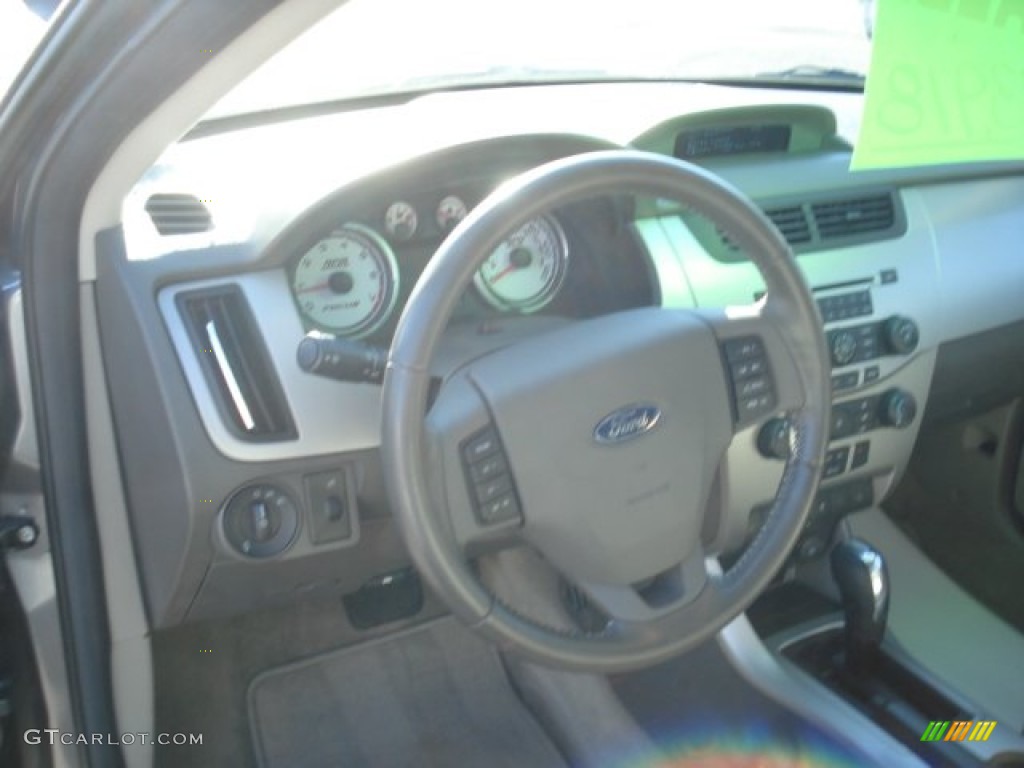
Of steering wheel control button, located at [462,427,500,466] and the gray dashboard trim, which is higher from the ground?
the gray dashboard trim

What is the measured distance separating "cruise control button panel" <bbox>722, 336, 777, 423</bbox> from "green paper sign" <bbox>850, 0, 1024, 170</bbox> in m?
0.52

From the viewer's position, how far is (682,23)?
9.43ft

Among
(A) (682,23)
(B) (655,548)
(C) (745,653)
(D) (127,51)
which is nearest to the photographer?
(D) (127,51)

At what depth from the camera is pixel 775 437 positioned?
2082mm

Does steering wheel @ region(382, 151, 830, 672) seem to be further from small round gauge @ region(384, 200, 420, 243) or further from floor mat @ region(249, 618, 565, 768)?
floor mat @ region(249, 618, 565, 768)

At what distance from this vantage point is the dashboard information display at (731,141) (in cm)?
219

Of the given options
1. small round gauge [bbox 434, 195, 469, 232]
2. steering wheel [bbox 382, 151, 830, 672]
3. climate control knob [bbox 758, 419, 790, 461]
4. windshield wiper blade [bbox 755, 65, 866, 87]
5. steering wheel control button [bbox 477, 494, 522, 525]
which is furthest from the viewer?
windshield wiper blade [bbox 755, 65, 866, 87]

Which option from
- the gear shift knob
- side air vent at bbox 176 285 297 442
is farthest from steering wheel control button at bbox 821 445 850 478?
side air vent at bbox 176 285 297 442

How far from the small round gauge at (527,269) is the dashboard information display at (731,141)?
0.40 meters

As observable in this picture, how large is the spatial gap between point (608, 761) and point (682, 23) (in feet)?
5.94

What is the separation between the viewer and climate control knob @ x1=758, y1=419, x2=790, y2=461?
6.79 feet

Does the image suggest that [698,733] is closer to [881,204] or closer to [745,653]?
[745,653]

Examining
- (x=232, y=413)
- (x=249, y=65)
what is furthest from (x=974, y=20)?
(x=232, y=413)

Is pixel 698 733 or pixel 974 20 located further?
pixel 698 733
